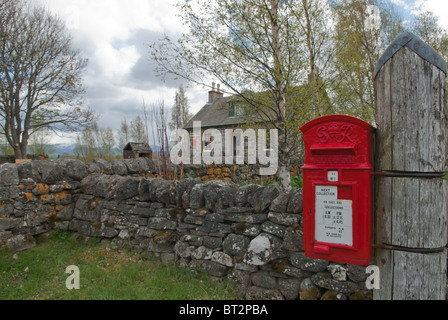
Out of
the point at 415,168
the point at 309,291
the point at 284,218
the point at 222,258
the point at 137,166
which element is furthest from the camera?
the point at 137,166

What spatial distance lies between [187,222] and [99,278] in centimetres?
119

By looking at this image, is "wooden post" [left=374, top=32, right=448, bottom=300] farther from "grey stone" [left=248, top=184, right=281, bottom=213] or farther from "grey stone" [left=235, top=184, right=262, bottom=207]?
"grey stone" [left=235, top=184, right=262, bottom=207]

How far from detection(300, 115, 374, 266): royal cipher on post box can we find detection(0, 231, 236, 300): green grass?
5.31 feet

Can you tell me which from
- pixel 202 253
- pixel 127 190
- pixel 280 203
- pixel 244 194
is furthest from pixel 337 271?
pixel 127 190

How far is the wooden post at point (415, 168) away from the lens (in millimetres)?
1559

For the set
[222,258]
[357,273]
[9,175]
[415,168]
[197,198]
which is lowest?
[222,258]

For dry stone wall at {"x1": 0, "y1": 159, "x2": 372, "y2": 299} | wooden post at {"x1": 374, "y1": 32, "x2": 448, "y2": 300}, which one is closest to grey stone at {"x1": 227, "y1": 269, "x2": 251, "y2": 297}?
dry stone wall at {"x1": 0, "y1": 159, "x2": 372, "y2": 299}

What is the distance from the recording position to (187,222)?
365cm

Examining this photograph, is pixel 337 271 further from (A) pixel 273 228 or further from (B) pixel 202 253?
(B) pixel 202 253

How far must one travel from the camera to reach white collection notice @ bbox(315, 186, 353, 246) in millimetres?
1798

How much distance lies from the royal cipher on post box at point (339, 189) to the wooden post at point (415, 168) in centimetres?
12

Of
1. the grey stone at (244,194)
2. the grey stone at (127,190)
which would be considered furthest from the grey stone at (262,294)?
the grey stone at (127,190)

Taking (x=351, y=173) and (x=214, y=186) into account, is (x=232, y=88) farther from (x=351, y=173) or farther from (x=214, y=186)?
(x=351, y=173)
